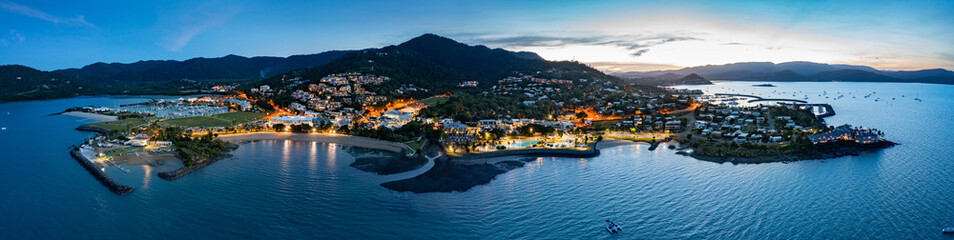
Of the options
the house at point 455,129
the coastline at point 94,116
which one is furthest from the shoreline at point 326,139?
the coastline at point 94,116

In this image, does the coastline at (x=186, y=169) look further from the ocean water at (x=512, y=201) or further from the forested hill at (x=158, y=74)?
the forested hill at (x=158, y=74)

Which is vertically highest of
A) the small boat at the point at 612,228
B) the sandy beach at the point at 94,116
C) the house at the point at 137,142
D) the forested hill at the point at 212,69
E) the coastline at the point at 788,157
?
the forested hill at the point at 212,69

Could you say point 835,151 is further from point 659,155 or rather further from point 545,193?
point 545,193

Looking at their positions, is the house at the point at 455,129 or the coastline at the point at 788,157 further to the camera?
the house at the point at 455,129

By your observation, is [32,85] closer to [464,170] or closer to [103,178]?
[103,178]

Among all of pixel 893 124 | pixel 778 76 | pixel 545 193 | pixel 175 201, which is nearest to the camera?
pixel 175 201

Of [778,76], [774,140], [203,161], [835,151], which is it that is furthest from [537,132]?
[778,76]

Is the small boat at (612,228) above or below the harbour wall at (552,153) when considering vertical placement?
below
